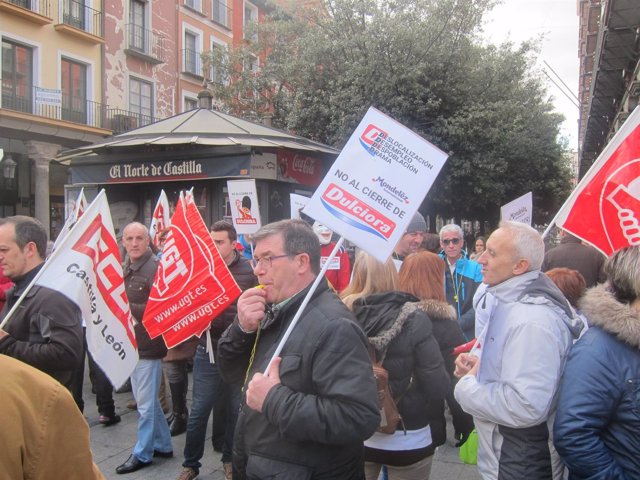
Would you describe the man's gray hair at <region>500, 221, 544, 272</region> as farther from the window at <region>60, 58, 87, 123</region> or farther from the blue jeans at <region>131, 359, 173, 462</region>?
the window at <region>60, 58, 87, 123</region>

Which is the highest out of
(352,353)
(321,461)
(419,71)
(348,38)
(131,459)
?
(348,38)

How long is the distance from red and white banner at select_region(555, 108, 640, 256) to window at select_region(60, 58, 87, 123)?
2153 centimetres

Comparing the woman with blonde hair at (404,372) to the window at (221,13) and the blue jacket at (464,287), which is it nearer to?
the blue jacket at (464,287)

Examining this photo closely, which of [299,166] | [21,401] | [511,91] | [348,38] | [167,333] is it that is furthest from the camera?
[511,91]

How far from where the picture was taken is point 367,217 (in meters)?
2.59

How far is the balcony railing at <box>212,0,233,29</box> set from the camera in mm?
29411

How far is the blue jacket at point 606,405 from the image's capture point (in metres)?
2.05

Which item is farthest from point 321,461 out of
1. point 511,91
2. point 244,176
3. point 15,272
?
point 511,91

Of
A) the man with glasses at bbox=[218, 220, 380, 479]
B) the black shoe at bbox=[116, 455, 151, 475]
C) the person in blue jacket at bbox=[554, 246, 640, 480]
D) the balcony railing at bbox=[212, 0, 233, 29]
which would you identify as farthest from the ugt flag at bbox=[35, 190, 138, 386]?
the balcony railing at bbox=[212, 0, 233, 29]

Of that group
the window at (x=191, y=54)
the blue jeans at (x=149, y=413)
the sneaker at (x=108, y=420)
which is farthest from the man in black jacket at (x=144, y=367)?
the window at (x=191, y=54)

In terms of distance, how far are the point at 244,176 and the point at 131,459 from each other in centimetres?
566

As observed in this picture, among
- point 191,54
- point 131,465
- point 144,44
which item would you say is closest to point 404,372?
point 131,465

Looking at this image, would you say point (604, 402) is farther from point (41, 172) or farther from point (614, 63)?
point (41, 172)

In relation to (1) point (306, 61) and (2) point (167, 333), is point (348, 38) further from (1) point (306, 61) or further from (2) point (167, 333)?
(2) point (167, 333)
